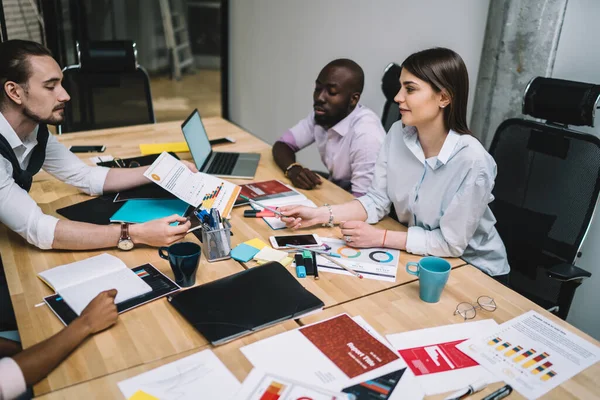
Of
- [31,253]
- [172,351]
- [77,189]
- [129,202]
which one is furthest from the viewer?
[77,189]

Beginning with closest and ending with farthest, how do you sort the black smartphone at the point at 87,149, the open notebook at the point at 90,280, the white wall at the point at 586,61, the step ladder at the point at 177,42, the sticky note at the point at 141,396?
the sticky note at the point at 141,396
the open notebook at the point at 90,280
the white wall at the point at 586,61
the black smartphone at the point at 87,149
the step ladder at the point at 177,42

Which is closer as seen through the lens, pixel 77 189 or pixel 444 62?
pixel 444 62

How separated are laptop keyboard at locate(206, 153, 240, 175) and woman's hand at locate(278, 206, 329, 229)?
24.3 inches

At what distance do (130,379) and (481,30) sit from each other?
2.32 metres

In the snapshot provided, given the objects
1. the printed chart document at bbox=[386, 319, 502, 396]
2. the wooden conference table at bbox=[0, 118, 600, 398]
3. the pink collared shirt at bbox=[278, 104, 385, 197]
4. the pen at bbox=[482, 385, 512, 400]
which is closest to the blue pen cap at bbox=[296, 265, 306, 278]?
the wooden conference table at bbox=[0, 118, 600, 398]

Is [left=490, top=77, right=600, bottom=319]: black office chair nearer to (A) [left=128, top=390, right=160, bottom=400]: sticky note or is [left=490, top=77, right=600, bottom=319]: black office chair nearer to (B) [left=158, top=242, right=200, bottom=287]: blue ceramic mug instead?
(B) [left=158, top=242, right=200, bottom=287]: blue ceramic mug

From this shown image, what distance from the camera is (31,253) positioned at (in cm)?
155

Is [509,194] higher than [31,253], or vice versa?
[509,194]

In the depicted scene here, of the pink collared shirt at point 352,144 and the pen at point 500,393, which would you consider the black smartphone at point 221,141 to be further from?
the pen at point 500,393

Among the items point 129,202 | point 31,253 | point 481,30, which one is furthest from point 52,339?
point 481,30

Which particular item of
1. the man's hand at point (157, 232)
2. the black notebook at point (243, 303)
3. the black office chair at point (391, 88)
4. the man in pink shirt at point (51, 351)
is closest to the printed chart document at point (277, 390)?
the black notebook at point (243, 303)

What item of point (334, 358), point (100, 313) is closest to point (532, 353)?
point (334, 358)

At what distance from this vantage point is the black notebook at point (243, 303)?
3.95 ft

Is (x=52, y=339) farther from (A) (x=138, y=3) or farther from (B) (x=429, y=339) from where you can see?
(A) (x=138, y=3)
